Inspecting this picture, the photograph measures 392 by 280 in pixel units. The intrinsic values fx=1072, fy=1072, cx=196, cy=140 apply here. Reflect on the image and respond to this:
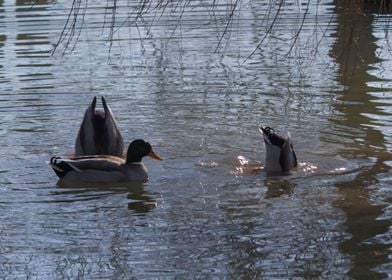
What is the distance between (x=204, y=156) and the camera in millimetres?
10797

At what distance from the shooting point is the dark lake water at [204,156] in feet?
25.0

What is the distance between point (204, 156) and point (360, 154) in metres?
1.58

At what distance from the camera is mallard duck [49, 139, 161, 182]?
33.0 feet

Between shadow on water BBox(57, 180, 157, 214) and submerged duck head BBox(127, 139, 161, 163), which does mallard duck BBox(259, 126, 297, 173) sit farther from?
shadow on water BBox(57, 180, 157, 214)

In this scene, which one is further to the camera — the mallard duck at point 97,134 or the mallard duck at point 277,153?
the mallard duck at point 97,134

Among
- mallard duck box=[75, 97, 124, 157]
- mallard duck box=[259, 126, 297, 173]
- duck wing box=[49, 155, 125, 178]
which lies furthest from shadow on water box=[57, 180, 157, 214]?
mallard duck box=[259, 126, 297, 173]

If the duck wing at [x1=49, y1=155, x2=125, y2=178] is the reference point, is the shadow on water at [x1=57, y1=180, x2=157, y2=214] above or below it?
below

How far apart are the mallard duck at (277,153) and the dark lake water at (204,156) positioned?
125 mm

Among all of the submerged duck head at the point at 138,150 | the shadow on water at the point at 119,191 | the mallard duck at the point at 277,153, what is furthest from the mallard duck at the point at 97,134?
the mallard duck at the point at 277,153

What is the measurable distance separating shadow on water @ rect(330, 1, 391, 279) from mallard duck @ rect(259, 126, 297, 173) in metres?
0.67

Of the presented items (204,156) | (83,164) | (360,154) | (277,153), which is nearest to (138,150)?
(83,164)

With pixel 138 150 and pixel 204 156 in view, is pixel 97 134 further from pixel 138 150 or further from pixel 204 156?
pixel 204 156

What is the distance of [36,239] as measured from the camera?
26.7 feet

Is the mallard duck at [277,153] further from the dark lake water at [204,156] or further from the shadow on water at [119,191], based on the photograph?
the shadow on water at [119,191]
